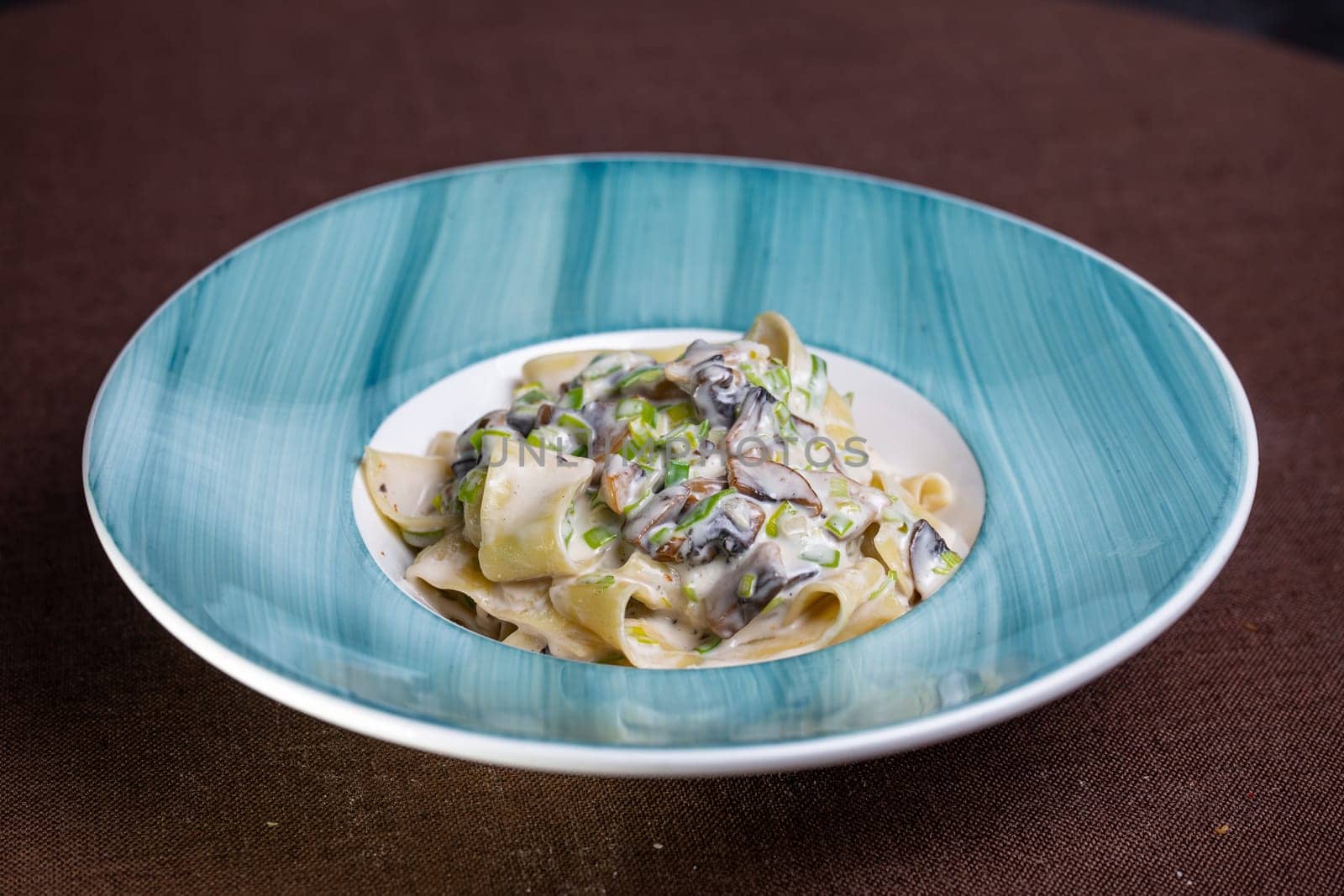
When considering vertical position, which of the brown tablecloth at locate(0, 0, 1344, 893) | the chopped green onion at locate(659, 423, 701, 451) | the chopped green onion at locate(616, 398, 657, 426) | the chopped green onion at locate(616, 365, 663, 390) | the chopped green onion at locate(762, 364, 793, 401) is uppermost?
the chopped green onion at locate(762, 364, 793, 401)

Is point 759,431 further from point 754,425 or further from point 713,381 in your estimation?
point 713,381

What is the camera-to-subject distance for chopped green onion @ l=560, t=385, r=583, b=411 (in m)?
3.76

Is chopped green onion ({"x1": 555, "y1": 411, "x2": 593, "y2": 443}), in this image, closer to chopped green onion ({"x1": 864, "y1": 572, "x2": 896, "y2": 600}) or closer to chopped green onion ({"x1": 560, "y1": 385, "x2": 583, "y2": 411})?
chopped green onion ({"x1": 560, "y1": 385, "x2": 583, "y2": 411})

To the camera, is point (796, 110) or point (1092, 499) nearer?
point (1092, 499)

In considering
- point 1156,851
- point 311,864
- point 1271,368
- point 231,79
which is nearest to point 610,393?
point 311,864

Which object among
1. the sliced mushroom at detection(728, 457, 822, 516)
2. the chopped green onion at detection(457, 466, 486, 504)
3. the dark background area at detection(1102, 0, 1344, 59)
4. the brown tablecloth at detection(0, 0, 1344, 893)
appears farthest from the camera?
the dark background area at detection(1102, 0, 1344, 59)

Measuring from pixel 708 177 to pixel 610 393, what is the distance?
3.96 ft

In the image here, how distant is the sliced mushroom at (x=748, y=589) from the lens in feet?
10.5

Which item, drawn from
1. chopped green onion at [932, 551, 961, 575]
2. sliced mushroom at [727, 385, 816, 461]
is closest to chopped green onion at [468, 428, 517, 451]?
sliced mushroom at [727, 385, 816, 461]

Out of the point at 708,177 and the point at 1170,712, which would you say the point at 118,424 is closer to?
the point at 708,177

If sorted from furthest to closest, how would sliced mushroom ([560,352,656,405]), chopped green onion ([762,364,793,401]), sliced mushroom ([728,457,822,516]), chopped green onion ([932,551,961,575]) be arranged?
sliced mushroom ([560,352,656,405])
chopped green onion ([762,364,793,401])
chopped green onion ([932,551,961,575])
sliced mushroom ([728,457,822,516])

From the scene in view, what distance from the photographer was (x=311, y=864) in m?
2.92

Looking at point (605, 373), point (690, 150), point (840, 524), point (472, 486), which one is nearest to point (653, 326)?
point (605, 373)

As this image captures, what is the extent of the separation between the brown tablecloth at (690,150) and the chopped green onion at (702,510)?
0.63m
